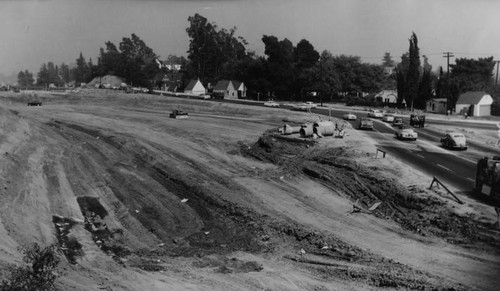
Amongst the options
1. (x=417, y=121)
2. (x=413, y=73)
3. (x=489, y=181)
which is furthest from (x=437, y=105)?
(x=489, y=181)

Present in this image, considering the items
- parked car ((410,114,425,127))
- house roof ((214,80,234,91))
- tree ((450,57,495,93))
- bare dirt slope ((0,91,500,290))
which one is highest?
tree ((450,57,495,93))

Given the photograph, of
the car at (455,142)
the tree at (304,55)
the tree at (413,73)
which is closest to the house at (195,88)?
the tree at (304,55)

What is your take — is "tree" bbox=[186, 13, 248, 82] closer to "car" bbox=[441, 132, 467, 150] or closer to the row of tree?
the row of tree

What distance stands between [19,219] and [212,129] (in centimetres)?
3656

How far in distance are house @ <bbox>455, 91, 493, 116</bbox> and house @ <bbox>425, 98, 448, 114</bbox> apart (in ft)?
19.7

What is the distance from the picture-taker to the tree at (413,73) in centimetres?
9650

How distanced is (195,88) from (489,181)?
119 metres

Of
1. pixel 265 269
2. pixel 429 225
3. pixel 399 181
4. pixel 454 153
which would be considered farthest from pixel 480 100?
pixel 265 269

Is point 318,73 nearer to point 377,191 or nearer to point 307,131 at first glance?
point 307,131

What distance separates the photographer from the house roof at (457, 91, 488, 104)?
8324 cm

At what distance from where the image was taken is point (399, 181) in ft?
105

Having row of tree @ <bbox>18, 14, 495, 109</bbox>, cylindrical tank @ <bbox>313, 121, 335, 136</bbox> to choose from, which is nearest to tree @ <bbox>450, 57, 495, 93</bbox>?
row of tree @ <bbox>18, 14, 495, 109</bbox>

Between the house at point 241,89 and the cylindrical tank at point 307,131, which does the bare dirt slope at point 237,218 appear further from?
the house at point 241,89

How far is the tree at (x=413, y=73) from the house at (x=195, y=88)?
6226 centimetres
